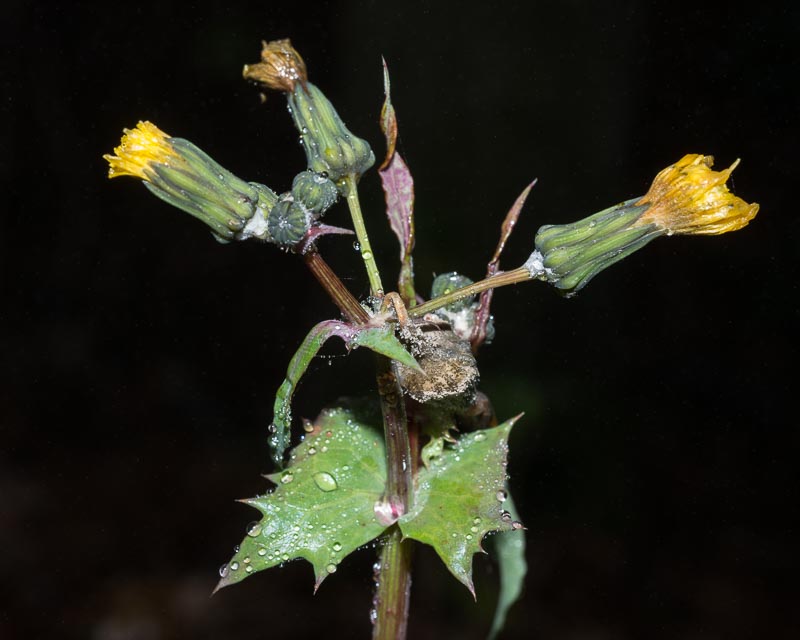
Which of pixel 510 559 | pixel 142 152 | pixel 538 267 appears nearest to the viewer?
pixel 538 267

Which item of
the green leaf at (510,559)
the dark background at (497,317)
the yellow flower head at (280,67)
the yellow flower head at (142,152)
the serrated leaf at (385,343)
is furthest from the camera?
the dark background at (497,317)

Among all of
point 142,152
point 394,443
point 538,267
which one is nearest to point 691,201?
point 538,267

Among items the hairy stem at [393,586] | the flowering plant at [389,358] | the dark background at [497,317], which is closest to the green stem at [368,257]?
the flowering plant at [389,358]

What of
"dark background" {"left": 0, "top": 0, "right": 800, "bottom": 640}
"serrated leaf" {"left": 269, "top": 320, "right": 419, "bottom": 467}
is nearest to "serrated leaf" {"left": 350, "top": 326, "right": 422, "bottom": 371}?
"serrated leaf" {"left": 269, "top": 320, "right": 419, "bottom": 467}

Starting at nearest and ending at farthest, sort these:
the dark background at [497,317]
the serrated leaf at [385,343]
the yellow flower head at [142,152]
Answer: the serrated leaf at [385,343], the yellow flower head at [142,152], the dark background at [497,317]

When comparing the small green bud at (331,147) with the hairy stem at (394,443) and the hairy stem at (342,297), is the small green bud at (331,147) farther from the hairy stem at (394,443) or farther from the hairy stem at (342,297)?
the hairy stem at (394,443)

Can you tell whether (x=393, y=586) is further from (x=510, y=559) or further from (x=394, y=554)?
(x=510, y=559)

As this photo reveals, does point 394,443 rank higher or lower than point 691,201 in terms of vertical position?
lower
